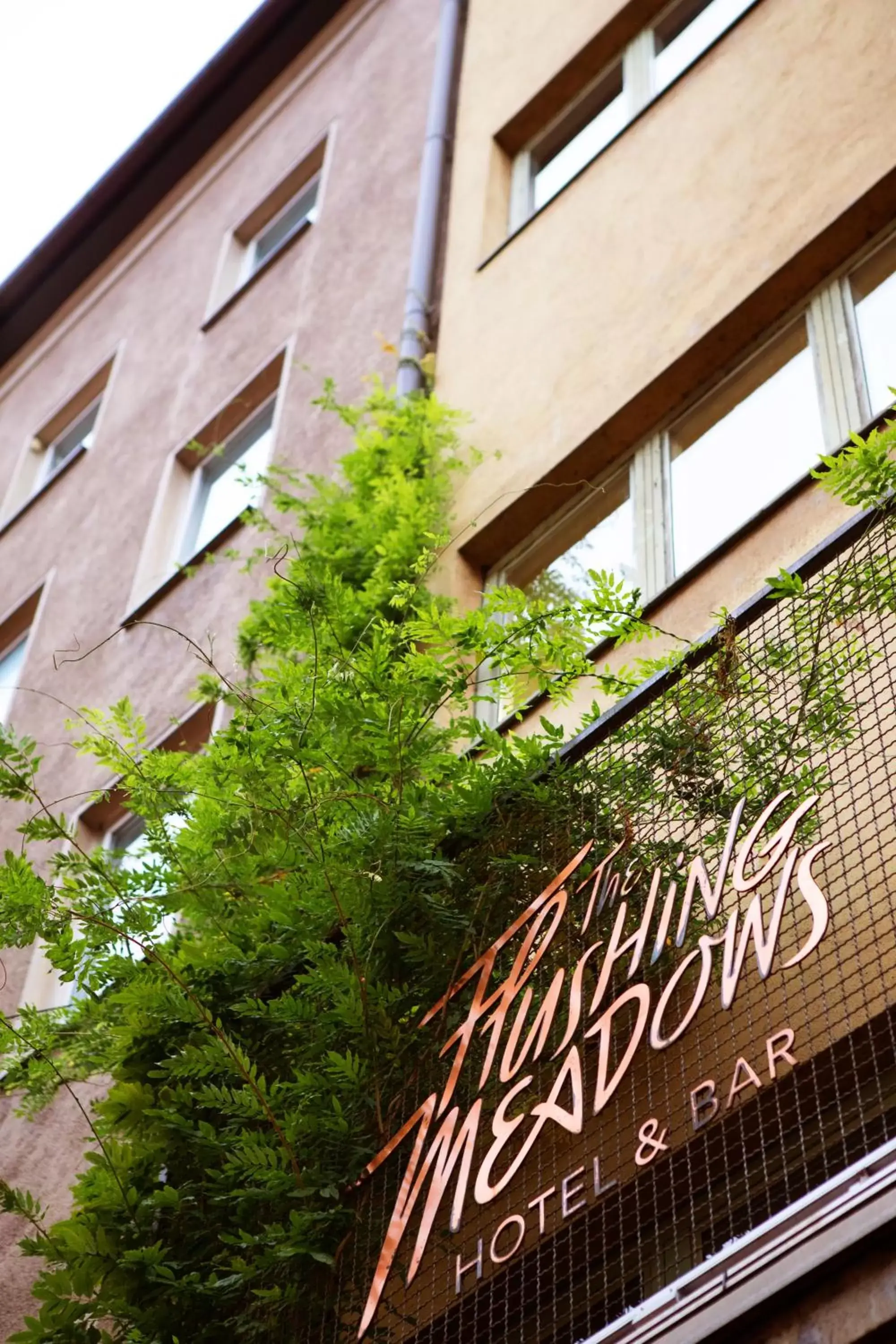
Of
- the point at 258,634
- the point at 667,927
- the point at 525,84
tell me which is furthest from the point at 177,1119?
the point at 525,84

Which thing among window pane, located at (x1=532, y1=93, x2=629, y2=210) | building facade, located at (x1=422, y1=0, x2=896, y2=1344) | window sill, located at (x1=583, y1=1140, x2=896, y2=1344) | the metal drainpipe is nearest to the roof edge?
the metal drainpipe

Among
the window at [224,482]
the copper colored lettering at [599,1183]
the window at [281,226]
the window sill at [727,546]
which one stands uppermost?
the window at [281,226]

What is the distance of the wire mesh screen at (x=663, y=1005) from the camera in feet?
13.5

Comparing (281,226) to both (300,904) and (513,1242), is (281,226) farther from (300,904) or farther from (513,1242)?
(513,1242)

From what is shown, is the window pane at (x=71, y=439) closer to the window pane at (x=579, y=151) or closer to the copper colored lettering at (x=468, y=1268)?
the window pane at (x=579, y=151)

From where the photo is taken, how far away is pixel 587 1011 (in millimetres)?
4754

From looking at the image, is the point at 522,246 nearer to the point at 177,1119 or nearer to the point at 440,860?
the point at 440,860

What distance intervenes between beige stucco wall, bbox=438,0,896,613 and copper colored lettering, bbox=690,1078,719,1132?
3.83 metres

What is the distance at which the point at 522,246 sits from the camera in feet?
33.4

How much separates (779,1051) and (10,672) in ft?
35.1

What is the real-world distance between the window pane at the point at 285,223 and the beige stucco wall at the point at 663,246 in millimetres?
4728

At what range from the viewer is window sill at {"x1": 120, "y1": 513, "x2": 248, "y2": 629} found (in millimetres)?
11203

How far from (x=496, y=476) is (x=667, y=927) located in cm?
458

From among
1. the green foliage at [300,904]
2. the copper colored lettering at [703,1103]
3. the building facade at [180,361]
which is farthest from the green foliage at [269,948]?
the building facade at [180,361]
